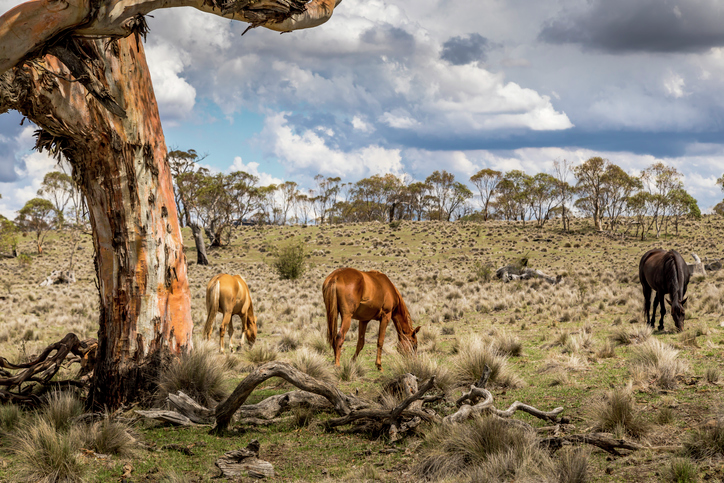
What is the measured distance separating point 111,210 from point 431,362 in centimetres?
546

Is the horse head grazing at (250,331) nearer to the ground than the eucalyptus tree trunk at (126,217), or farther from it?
nearer to the ground

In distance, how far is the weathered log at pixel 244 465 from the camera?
451cm

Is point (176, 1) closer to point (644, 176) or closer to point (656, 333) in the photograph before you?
point (656, 333)

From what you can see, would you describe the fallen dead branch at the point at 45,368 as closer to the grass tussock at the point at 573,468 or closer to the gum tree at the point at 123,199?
the gum tree at the point at 123,199

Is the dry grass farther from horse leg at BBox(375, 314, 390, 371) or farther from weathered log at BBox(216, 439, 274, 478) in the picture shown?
horse leg at BBox(375, 314, 390, 371)

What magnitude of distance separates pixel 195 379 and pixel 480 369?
4676 mm

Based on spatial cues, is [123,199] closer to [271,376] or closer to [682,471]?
[271,376]

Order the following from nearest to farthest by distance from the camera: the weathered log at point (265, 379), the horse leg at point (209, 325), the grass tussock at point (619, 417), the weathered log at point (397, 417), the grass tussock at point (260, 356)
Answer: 1. the grass tussock at point (619, 417)
2. the weathered log at point (397, 417)
3. the weathered log at point (265, 379)
4. the grass tussock at point (260, 356)
5. the horse leg at point (209, 325)

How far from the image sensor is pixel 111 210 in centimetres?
631

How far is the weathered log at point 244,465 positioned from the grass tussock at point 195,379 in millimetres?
2096

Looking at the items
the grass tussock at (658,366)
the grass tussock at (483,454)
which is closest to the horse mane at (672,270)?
the grass tussock at (658,366)

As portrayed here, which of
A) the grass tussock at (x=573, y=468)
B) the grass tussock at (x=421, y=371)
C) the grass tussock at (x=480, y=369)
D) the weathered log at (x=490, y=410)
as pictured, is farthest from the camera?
the grass tussock at (x=480, y=369)

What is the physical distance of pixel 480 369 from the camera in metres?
7.96

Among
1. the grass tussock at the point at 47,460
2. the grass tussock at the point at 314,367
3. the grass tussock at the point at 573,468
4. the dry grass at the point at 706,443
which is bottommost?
the grass tussock at the point at 314,367
